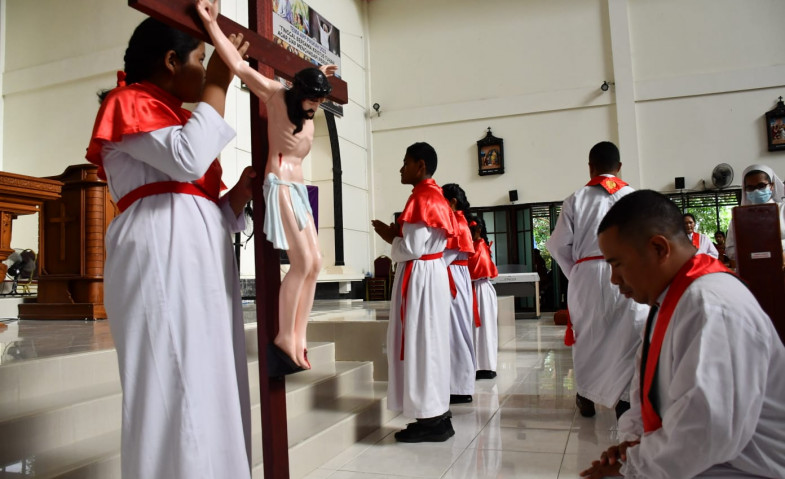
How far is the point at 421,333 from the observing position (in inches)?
133

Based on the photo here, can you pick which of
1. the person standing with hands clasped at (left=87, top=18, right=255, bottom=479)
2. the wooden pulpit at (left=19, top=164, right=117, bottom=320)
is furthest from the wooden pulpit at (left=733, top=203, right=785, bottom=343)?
the wooden pulpit at (left=19, top=164, right=117, bottom=320)

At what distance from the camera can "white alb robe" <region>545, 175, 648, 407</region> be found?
344 cm

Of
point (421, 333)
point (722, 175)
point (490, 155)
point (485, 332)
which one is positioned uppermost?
point (490, 155)

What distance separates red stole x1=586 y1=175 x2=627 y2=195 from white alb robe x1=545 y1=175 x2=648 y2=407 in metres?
0.03

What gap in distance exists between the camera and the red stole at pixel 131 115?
1.40 m

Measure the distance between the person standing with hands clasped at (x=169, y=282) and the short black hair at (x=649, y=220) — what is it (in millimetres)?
1014

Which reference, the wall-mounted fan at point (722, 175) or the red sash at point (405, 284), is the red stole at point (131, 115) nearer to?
the red sash at point (405, 284)

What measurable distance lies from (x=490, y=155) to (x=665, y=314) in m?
12.1

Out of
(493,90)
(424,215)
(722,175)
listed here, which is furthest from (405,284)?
(493,90)

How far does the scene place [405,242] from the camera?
11.5 ft

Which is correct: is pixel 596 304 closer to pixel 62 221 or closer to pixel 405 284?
pixel 405 284

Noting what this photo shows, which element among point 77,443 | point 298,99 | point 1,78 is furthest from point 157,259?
point 1,78

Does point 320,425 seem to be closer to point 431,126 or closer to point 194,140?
point 194,140

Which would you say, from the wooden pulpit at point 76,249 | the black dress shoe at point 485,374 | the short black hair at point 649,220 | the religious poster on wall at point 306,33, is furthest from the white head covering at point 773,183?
the religious poster on wall at point 306,33
